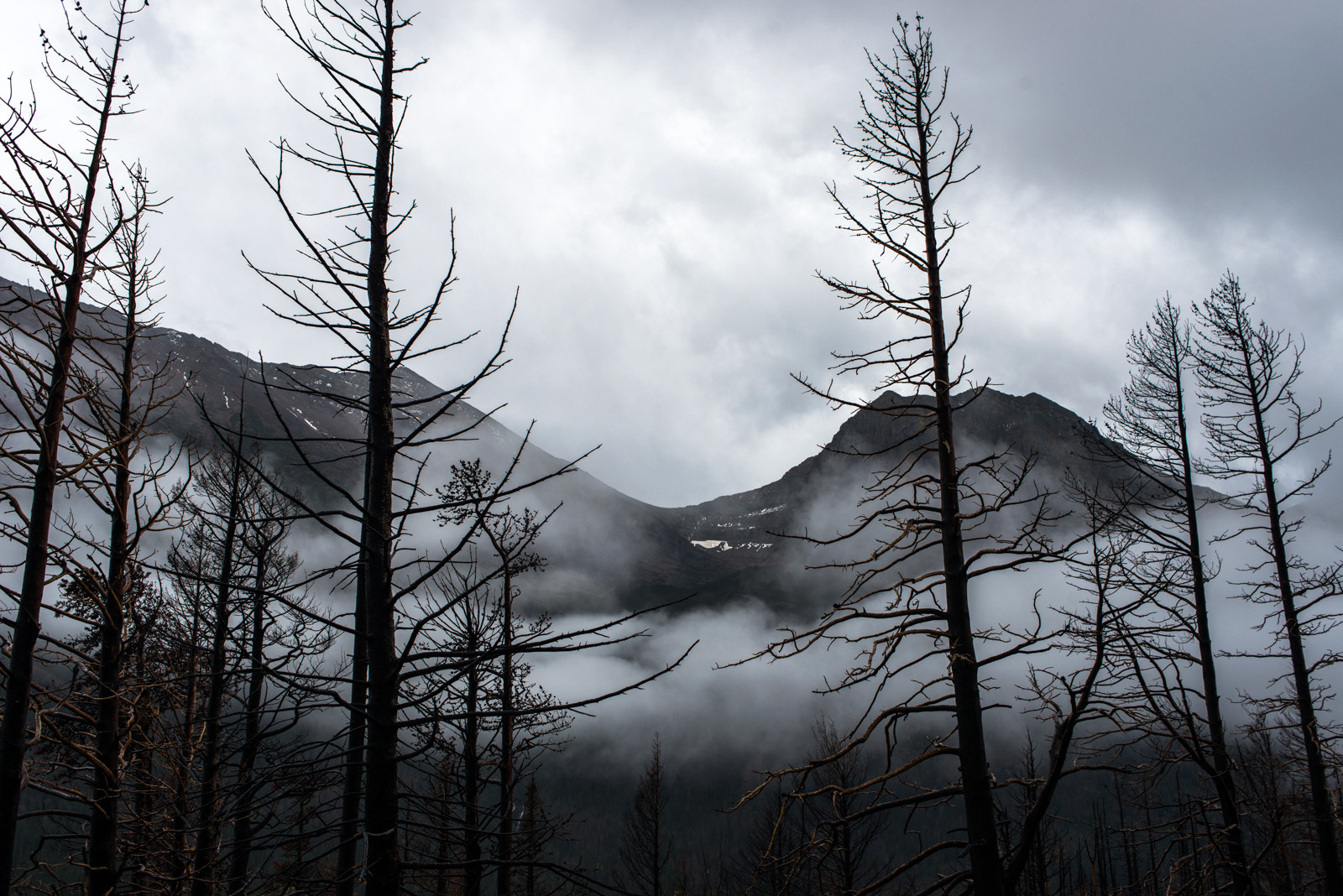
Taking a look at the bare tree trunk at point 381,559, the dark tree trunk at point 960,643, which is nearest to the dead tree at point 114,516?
the bare tree trunk at point 381,559

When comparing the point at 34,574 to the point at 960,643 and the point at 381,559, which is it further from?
the point at 960,643

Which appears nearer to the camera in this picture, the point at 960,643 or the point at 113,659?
the point at 960,643

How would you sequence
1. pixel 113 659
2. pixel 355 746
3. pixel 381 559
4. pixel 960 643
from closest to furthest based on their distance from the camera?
pixel 381 559 → pixel 355 746 → pixel 960 643 → pixel 113 659

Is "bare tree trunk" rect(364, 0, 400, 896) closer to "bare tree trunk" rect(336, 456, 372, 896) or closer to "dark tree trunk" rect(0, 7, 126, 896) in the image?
"bare tree trunk" rect(336, 456, 372, 896)

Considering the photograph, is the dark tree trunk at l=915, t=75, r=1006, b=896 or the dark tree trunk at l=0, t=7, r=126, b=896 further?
the dark tree trunk at l=915, t=75, r=1006, b=896

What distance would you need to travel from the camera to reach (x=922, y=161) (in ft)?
20.5

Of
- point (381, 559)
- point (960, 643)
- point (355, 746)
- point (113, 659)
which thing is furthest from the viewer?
point (113, 659)

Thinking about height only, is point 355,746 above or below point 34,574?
below

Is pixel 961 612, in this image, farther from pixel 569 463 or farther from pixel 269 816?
pixel 269 816

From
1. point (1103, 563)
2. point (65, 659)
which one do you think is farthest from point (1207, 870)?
point (65, 659)

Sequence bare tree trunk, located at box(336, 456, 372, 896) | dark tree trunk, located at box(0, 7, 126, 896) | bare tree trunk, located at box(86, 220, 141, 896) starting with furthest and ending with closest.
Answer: bare tree trunk, located at box(86, 220, 141, 896), dark tree trunk, located at box(0, 7, 126, 896), bare tree trunk, located at box(336, 456, 372, 896)

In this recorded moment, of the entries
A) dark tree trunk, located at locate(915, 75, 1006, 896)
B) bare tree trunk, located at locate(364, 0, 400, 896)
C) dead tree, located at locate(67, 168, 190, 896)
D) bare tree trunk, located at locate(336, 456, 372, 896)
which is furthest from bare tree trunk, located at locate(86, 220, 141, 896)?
dark tree trunk, located at locate(915, 75, 1006, 896)

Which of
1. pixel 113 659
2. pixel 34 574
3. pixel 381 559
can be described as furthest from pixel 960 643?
pixel 113 659

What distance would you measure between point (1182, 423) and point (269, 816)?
13.4 m
